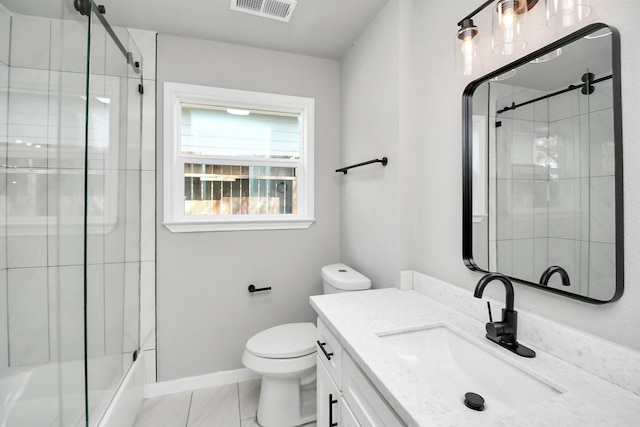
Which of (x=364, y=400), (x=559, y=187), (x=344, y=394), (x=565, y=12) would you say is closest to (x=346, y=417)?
(x=344, y=394)

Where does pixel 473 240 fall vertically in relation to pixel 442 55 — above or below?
below

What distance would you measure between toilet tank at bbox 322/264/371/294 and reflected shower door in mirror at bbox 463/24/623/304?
0.65 m

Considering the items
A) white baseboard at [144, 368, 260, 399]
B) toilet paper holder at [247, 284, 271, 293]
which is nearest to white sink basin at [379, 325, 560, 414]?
toilet paper holder at [247, 284, 271, 293]

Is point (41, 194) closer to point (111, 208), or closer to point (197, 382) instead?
point (111, 208)

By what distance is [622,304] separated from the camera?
2.43ft

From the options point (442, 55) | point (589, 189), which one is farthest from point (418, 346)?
point (442, 55)

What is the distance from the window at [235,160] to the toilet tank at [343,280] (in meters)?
0.47

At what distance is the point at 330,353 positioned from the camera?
118 cm

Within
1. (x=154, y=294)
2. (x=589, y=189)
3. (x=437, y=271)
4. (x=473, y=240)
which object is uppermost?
(x=589, y=189)

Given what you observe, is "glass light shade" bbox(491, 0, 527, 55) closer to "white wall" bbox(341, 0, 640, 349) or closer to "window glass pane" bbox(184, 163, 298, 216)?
"white wall" bbox(341, 0, 640, 349)

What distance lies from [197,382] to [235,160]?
1585 millimetres

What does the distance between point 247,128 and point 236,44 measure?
581 mm

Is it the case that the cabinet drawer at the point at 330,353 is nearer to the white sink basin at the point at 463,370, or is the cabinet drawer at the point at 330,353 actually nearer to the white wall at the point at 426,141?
the white sink basin at the point at 463,370

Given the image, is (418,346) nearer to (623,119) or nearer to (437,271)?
(437,271)
